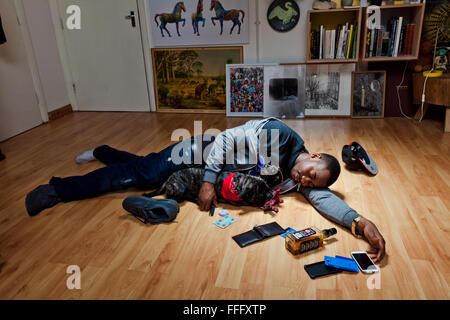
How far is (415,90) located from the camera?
3.51 m

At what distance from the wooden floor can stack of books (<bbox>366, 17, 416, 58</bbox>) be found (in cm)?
114

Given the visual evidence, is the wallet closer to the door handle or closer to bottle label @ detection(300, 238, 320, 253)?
bottle label @ detection(300, 238, 320, 253)

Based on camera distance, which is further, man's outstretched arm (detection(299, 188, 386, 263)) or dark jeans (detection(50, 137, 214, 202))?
dark jeans (detection(50, 137, 214, 202))

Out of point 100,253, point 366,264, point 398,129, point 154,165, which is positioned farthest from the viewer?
point 398,129

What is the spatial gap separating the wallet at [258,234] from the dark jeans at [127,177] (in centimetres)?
55

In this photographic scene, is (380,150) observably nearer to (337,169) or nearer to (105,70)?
(337,169)

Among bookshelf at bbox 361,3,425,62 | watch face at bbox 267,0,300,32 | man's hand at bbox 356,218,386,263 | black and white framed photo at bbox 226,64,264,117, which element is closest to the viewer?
man's hand at bbox 356,218,386,263

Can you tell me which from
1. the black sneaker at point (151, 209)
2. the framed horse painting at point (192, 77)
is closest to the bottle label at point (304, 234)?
the black sneaker at point (151, 209)

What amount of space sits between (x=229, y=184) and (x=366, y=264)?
78 centimetres

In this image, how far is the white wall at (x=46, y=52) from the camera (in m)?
3.71

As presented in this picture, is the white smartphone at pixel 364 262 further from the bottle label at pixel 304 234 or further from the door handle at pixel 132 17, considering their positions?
the door handle at pixel 132 17

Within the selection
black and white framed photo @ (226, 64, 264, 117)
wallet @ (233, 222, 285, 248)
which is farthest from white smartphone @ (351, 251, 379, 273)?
black and white framed photo @ (226, 64, 264, 117)

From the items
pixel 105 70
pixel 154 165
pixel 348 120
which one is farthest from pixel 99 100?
pixel 348 120

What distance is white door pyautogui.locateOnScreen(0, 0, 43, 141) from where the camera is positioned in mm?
3348
